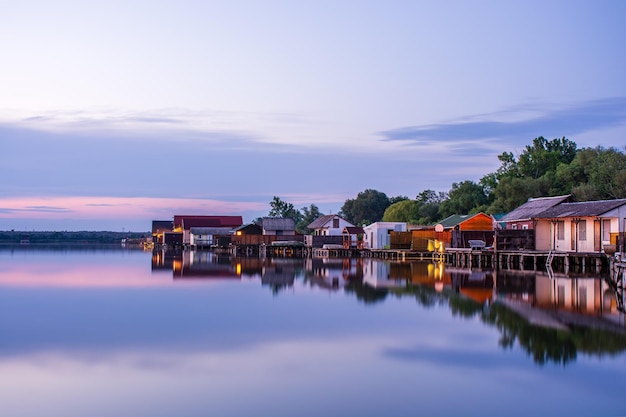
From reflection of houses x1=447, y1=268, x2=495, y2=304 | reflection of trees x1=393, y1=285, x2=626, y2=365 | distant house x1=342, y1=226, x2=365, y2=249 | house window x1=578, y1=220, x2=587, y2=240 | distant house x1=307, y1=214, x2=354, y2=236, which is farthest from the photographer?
distant house x1=307, y1=214, x2=354, y2=236

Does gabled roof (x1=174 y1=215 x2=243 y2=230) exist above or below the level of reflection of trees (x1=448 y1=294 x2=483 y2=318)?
above

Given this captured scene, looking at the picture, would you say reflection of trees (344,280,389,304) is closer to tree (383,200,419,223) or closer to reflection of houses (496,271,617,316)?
reflection of houses (496,271,617,316)

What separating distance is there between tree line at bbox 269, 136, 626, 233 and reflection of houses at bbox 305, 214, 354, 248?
1236cm

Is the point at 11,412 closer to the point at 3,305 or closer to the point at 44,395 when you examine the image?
the point at 44,395

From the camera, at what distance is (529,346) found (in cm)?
1641

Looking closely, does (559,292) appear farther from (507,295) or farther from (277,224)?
(277,224)

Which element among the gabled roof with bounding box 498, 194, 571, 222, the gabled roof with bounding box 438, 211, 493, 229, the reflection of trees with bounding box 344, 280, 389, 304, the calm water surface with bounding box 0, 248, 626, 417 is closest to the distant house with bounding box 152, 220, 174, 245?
the gabled roof with bounding box 438, 211, 493, 229

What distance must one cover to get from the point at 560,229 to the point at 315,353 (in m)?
30.6

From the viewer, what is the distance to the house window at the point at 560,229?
42.8 meters

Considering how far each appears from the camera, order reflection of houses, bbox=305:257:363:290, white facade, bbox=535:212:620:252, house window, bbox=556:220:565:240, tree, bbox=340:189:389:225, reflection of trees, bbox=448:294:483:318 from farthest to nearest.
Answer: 1. tree, bbox=340:189:389:225
2. house window, bbox=556:220:565:240
3. white facade, bbox=535:212:620:252
4. reflection of houses, bbox=305:257:363:290
5. reflection of trees, bbox=448:294:483:318

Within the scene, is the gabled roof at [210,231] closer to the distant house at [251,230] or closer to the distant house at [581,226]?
the distant house at [251,230]

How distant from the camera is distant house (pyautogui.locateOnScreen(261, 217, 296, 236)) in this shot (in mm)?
80125

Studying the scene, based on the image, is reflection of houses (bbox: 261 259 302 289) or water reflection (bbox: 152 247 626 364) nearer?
water reflection (bbox: 152 247 626 364)

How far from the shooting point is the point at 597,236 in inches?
1556
